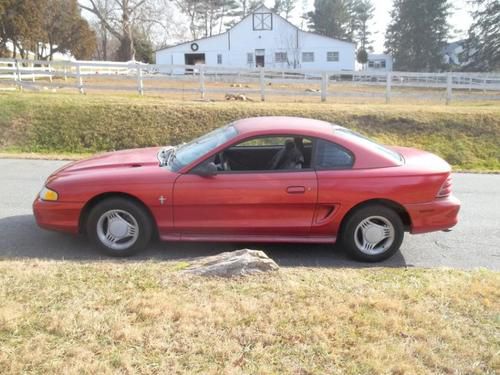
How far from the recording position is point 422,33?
191 feet

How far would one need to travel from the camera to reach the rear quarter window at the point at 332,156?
192 inches

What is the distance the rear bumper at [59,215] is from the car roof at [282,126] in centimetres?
195

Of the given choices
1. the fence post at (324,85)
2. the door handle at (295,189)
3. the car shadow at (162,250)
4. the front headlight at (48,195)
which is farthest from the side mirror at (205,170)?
the fence post at (324,85)

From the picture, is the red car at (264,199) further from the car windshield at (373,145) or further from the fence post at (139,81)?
the fence post at (139,81)

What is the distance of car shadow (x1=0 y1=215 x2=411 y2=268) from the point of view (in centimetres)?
486

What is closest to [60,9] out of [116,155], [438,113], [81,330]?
[438,113]

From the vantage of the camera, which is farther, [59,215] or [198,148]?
[198,148]

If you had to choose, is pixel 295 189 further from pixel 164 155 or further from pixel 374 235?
pixel 164 155

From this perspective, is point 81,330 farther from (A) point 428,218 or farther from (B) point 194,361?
(A) point 428,218

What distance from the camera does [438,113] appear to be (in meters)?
14.1

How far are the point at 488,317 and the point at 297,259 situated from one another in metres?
2.07

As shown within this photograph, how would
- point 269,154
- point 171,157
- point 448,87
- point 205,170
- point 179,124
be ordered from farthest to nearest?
point 448,87 → point 179,124 → point 269,154 → point 171,157 → point 205,170

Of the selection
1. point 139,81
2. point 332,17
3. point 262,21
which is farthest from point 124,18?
point 332,17

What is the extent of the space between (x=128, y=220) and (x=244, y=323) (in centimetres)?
224
